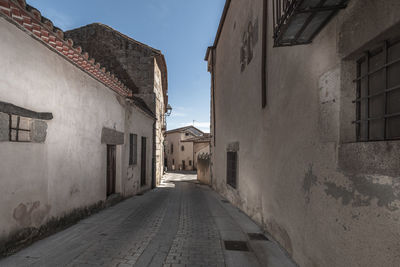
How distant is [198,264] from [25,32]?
4.44m

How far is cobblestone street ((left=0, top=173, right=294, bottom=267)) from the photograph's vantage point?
2689mm

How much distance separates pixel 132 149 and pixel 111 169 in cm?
175

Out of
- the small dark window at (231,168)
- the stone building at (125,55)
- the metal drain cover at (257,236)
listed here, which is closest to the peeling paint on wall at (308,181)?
the metal drain cover at (257,236)

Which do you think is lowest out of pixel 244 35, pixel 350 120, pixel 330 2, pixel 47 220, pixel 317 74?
pixel 47 220

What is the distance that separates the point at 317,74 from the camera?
2.42 m

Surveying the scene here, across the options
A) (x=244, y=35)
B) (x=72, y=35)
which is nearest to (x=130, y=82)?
(x=72, y=35)

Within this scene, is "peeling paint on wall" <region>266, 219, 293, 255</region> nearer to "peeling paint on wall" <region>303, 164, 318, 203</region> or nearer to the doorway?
"peeling paint on wall" <region>303, 164, 318, 203</region>

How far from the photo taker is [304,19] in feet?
6.91

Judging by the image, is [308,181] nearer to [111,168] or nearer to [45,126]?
[45,126]

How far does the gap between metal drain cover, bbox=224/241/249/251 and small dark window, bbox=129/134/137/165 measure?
5.82m

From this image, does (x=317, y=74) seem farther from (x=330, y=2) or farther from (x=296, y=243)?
(x=296, y=243)

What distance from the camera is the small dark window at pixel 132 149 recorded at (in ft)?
26.4

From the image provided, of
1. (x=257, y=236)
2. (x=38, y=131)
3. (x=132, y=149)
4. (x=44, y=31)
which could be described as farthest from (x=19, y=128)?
(x=132, y=149)

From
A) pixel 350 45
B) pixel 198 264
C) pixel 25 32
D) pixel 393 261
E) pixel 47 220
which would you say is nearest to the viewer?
pixel 393 261
